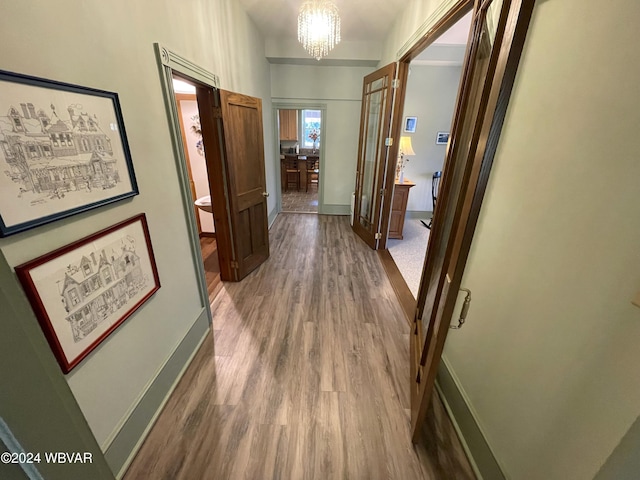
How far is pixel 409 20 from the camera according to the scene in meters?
2.69

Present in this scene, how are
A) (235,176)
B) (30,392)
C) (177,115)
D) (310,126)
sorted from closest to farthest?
(30,392), (177,115), (235,176), (310,126)

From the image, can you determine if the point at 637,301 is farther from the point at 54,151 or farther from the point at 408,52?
the point at 408,52

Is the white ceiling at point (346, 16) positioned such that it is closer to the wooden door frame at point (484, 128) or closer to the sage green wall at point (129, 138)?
the sage green wall at point (129, 138)

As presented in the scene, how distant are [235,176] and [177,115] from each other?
0.96 m

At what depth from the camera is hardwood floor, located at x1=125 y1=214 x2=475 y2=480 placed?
4.52 ft

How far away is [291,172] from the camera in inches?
302

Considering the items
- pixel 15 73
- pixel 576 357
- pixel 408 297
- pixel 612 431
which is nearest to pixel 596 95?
pixel 576 357

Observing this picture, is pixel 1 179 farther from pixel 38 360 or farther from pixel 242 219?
pixel 242 219

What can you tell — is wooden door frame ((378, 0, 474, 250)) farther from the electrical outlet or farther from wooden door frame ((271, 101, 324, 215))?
wooden door frame ((271, 101, 324, 215))

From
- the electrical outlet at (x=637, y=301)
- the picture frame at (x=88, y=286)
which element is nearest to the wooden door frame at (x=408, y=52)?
the electrical outlet at (x=637, y=301)

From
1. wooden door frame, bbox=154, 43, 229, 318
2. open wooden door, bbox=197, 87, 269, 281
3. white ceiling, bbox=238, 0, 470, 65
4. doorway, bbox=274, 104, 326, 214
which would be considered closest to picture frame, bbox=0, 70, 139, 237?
wooden door frame, bbox=154, 43, 229, 318

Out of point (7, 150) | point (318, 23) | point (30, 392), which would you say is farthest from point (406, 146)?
point (30, 392)

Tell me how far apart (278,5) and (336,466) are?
4.20 metres

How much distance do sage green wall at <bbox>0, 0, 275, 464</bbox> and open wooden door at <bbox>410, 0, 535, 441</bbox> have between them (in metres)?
1.54
